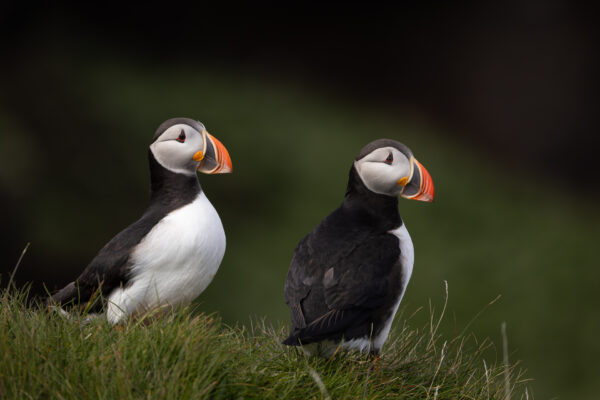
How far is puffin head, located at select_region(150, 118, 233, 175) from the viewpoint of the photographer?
12.2ft

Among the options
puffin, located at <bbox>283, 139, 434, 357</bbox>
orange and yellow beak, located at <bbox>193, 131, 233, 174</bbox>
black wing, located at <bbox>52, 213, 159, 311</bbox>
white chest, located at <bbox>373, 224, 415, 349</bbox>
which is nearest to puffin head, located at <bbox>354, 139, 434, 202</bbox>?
puffin, located at <bbox>283, 139, 434, 357</bbox>

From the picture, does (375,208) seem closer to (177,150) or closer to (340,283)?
(340,283)

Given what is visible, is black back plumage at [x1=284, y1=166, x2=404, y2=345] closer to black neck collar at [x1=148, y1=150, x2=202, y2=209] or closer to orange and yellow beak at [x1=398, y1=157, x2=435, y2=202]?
orange and yellow beak at [x1=398, y1=157, x2=435, y2=202]

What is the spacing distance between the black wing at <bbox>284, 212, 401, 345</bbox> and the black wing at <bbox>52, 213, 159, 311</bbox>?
0.76 m

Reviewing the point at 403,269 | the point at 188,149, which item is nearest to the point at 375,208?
the point at 403,269

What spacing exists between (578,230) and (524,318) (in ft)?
8.42

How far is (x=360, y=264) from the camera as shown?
11.6ft

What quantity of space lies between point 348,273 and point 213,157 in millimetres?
857

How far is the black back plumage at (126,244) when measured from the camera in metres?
3.75

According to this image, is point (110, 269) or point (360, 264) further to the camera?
point (110, 269)

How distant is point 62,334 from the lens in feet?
10.6

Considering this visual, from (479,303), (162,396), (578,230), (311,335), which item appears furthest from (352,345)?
(578,230)

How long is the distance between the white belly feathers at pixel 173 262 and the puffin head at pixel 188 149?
0.68 ft

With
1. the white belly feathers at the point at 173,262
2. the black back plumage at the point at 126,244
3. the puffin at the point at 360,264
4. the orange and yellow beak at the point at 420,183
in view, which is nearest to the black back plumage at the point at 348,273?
the puffin at the point at 360,264
